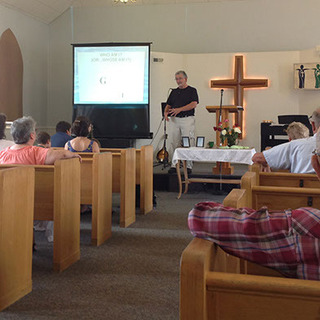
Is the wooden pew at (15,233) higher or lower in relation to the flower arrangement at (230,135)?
lower

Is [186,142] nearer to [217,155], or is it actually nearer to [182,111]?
[217,155]

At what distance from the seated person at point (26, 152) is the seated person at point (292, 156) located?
1393mm

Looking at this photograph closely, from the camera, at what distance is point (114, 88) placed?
343 inches

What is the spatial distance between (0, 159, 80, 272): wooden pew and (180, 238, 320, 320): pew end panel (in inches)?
87.3

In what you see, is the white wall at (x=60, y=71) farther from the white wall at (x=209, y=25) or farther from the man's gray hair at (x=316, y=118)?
the man's gray hair at (x=316, y=118)

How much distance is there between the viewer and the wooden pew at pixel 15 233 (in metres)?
2.36

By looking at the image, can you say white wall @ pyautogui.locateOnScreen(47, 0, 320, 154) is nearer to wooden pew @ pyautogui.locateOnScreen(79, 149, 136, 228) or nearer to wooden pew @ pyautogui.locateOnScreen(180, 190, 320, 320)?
wooden pew @ pyautogui.locateOnScreen(79, 149, 136, 228)

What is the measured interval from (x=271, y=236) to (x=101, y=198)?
9.65ft

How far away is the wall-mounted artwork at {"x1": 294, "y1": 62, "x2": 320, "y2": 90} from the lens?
8.69 meters

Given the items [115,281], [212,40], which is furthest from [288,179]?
[212,40]

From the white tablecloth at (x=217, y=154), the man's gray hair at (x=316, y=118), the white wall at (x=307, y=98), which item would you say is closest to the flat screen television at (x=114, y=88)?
the white tablecloth at (x=217, y=154)

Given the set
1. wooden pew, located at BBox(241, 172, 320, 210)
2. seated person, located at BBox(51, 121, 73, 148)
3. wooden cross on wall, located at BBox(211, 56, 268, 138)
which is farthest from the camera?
wooden cross on wall, located at BBox(211, 56, 268, 138)

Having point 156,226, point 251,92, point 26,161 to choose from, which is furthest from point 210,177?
point 26,161

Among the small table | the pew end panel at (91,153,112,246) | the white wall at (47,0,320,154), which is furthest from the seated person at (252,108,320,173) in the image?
the white wall at (47,0,320,154)
